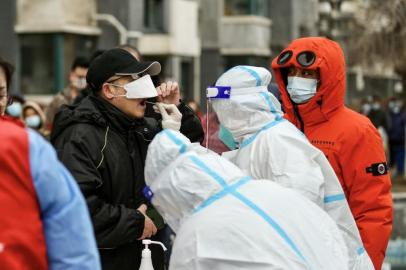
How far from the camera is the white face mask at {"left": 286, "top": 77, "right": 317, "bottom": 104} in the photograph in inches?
230

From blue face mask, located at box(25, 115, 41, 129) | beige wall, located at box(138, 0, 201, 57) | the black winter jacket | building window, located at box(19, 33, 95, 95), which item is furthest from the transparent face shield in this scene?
beige wall, located at box(138, 0, 201, 57)

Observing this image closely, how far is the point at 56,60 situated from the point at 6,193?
20.6m

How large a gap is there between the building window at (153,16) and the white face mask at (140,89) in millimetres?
21874

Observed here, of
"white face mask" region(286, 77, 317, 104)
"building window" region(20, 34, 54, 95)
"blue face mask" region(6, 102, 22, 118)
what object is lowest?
"building window" region(20, 34, 54, 95)

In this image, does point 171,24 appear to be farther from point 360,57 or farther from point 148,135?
point 148,135

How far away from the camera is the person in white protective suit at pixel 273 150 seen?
4715 millimetres

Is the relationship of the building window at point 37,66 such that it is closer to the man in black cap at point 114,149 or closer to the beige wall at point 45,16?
the beige wall at point 45,16

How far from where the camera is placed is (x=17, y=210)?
118 inches

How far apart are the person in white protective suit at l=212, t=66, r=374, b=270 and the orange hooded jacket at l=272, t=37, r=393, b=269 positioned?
0.59m

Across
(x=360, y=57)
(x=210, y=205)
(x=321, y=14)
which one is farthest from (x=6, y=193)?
(x=360, y=57)

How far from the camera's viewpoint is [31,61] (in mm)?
23594

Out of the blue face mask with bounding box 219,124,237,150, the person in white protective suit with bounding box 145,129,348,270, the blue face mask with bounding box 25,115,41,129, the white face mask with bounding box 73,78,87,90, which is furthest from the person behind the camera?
the blue face mask with bounding box 25,115,41,129

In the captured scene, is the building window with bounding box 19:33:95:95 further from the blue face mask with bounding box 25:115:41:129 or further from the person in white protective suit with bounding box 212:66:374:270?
the person in white protective suit with bounding box 212:66:374:270

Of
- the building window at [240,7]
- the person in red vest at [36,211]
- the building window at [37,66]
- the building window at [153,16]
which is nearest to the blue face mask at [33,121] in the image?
the person in red vest at [36,211]
